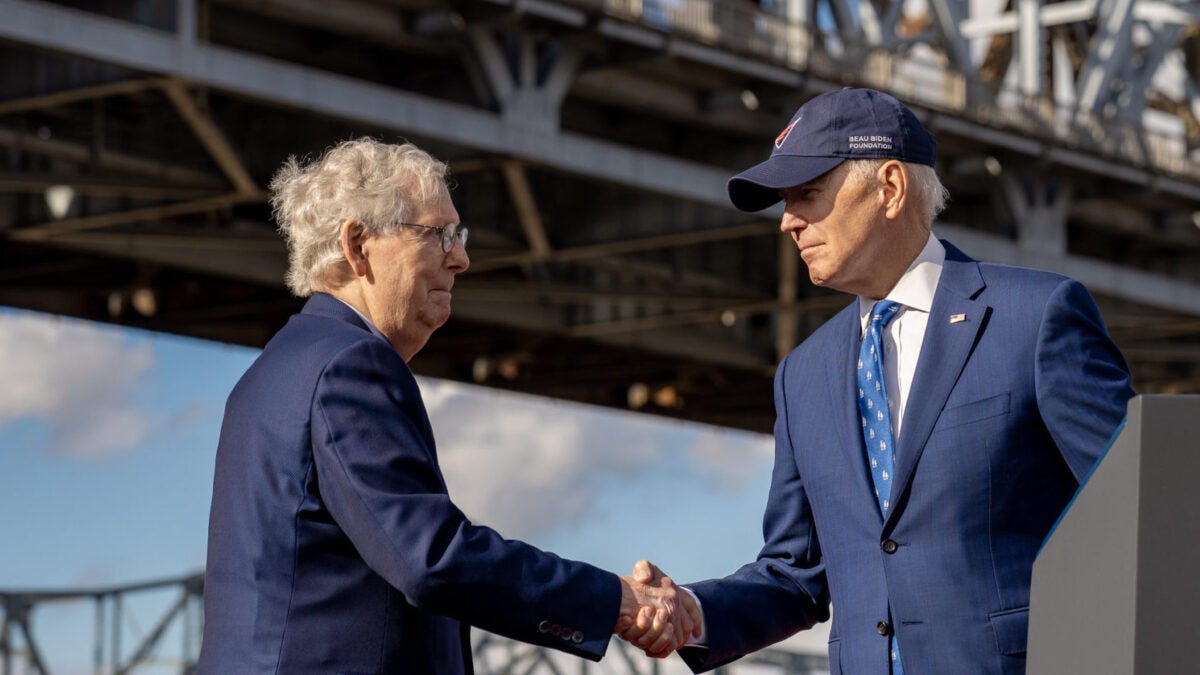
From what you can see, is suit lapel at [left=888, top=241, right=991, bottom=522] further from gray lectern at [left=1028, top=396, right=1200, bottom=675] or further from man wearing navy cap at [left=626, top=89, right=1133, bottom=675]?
gray lectern at [left=1028, top=396, right=1200, bottom=675]

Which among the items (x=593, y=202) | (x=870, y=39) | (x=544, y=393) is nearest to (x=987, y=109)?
(x=870, y=39)

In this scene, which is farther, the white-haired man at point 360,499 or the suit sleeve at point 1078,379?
the white-haired man at point 360,499

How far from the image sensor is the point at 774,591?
19.2 feet

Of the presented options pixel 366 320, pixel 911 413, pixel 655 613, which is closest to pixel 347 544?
pixel 366 320

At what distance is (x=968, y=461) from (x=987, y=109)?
3562 centimetres

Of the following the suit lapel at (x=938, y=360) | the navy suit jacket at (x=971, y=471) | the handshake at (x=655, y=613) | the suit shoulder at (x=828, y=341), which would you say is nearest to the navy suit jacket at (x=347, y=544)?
the handshake at (x=655, y=613)

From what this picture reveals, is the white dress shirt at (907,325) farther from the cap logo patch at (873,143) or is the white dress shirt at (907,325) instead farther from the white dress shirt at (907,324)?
the cap logo patch at (873,143)

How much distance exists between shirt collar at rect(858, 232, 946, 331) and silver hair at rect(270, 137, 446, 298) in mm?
1207

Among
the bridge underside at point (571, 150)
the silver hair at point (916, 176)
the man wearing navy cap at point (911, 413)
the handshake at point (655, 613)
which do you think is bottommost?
the handshake at point (655, 613)

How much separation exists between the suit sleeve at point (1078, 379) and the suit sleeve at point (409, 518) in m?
1.26

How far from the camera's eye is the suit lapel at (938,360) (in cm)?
504

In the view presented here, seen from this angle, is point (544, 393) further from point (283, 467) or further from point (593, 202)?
point (283, 467)

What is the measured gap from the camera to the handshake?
5480 mm

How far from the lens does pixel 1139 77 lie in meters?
46.4
